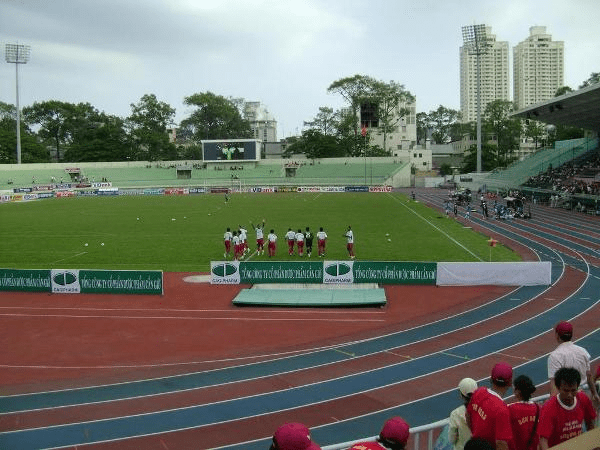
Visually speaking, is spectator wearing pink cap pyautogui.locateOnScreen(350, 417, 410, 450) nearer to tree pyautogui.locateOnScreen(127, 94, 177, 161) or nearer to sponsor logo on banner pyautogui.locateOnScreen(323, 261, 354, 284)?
sponsor logo on banner pyautogui.locateOnScreen(323, 261, 354, 284)

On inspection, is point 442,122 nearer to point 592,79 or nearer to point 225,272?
point 592,79

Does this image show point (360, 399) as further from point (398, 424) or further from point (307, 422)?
point (398, 424)

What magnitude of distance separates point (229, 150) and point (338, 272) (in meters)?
68.0

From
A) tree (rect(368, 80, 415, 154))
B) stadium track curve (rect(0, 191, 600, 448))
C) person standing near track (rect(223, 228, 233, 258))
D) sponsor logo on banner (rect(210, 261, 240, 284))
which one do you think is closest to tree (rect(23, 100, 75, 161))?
tree (rect(368, 80, 415, 154))

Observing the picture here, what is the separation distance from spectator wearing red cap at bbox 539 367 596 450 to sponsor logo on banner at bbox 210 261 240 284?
1562 centimetres

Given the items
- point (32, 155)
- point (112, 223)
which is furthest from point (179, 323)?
point (32, 155)

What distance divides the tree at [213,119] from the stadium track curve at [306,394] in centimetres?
9740

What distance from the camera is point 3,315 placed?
16.6 meters

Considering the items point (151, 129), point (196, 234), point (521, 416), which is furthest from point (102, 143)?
point (521, 416)

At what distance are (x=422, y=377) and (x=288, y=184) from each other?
73174 millimetres

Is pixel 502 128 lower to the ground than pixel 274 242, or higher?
higher

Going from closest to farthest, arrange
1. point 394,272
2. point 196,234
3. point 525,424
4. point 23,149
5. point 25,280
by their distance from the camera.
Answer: point 525,424, point 25,280, point 394,272, point 196,234, point 23,149

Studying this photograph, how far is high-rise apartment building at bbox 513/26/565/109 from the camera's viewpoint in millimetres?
190500

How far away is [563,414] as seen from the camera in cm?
477
